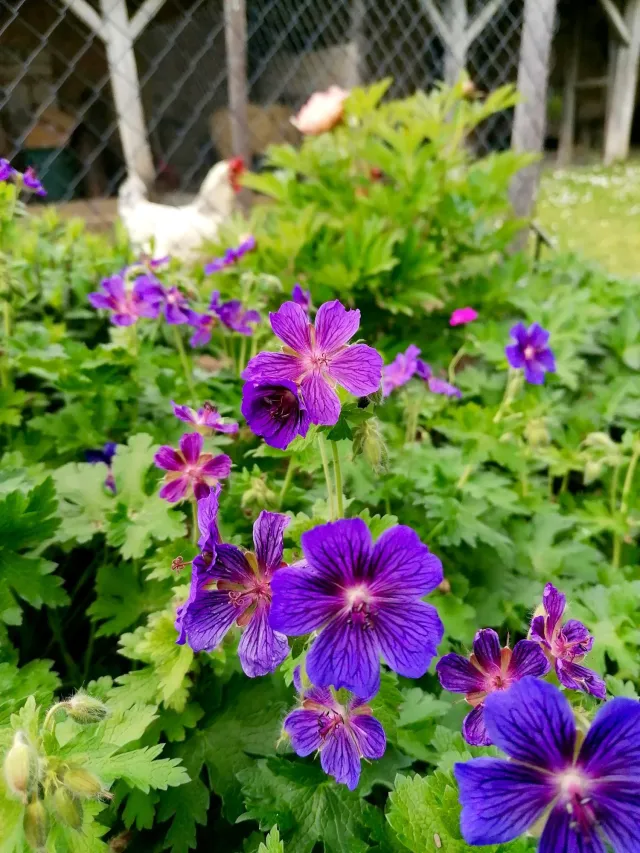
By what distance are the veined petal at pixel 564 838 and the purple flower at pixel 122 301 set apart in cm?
122

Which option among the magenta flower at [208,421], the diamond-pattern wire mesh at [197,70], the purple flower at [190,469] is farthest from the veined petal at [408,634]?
the diamond-pattern wire mesh at [197,70]

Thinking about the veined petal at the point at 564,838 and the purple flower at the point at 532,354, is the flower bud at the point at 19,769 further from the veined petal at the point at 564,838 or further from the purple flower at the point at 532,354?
the purple flower at the point at 532,354

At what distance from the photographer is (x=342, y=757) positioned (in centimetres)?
65

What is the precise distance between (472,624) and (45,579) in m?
0.74

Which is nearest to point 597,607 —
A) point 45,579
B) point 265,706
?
point 265,706

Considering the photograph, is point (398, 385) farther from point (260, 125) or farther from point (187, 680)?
point (260, 125)

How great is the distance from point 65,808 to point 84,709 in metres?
0.10

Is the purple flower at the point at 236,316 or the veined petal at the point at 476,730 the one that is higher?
the purple flower at the point at 236,316

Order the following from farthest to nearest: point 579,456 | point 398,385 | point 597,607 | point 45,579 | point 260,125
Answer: point 260,125
point 579,456
point 398,385
point 597,607
point 45,579

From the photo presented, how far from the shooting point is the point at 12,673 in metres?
0.87

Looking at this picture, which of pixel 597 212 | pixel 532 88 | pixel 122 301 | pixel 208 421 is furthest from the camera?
pixel 597 212

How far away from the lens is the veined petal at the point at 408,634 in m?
0.55

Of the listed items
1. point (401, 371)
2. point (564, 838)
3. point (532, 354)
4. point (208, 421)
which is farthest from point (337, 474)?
point (532, 354)

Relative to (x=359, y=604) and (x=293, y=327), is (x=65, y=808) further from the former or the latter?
(x=293, y=327)
